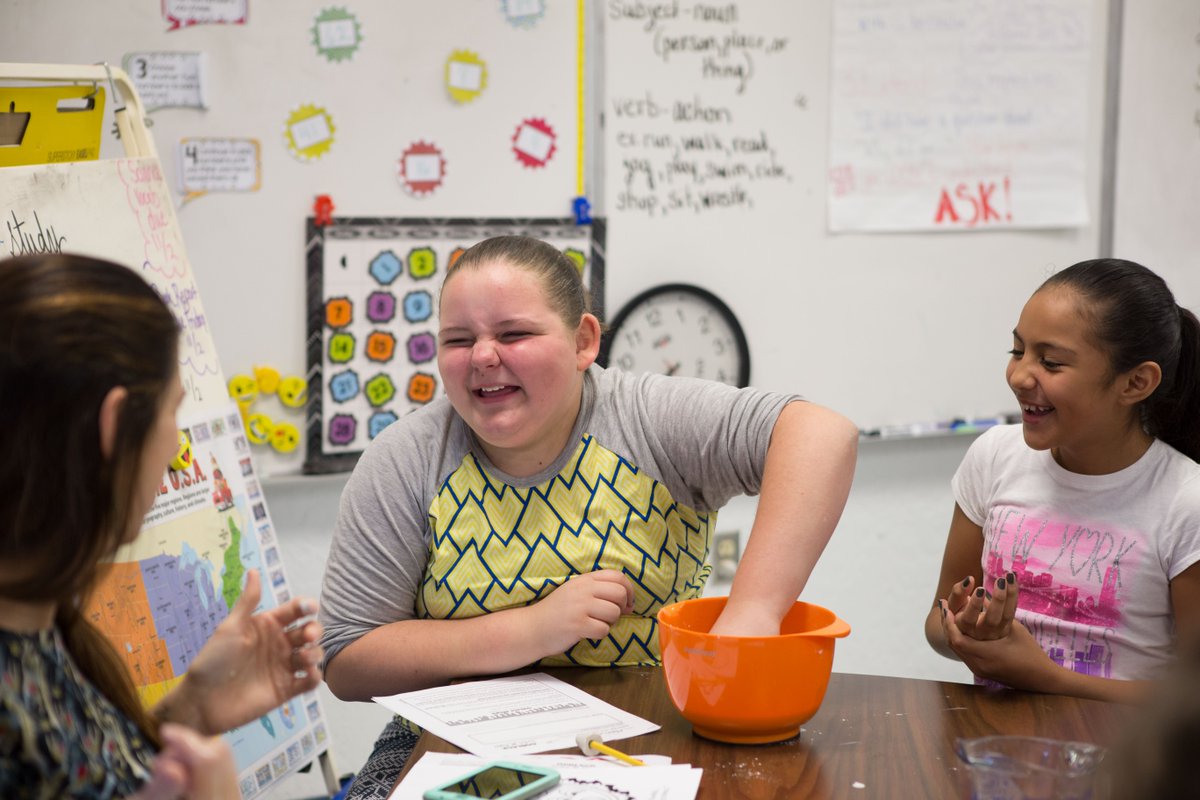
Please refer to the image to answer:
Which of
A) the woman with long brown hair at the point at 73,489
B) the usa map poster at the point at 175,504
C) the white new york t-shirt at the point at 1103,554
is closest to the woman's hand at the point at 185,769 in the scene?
the woman with long brown hair at the point at 73,489

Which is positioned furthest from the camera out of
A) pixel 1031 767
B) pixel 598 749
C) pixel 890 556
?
pixel 890 556

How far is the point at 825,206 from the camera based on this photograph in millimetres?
2602

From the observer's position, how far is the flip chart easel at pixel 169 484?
157cm

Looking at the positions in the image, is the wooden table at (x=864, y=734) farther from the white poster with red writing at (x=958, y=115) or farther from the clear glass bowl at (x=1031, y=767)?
the white poster with red writing at (x=958, y=115)

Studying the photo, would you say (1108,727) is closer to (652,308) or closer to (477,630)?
(477,630)

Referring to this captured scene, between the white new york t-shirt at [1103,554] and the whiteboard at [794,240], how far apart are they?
1.13 m

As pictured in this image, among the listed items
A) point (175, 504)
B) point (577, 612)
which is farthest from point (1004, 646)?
point (175, 504)

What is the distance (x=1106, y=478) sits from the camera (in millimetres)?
1450

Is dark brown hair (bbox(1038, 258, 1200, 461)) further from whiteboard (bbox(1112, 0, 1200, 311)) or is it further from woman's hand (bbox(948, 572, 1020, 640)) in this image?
whiteboard (bbox(1112, 0, 1200, 311))

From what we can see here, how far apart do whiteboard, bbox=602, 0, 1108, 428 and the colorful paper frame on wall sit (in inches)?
13.3

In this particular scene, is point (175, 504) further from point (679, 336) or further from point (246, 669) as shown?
point (679, 336)

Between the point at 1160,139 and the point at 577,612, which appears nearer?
the point at 577,612

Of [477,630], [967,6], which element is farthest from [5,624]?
[967,6]

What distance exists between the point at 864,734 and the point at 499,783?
0.38 meters
